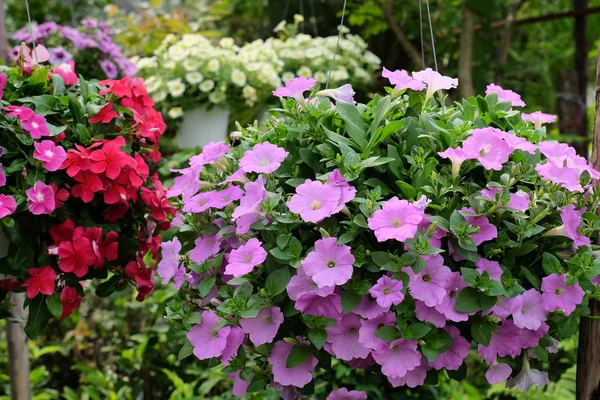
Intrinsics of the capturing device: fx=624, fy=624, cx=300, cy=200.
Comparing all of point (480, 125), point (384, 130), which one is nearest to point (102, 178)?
point (384, 130)

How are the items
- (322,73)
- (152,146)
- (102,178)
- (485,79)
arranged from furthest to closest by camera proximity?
1. (485,79)
2. (322,73)
3. (152,146)
4. (102,178)

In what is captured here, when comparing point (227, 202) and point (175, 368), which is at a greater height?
point (227, 202)

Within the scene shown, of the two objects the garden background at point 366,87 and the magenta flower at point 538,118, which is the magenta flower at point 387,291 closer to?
the magenta flower at point 538,118

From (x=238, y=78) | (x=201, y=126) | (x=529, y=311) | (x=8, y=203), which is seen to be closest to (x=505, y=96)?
(x=529, y=311)

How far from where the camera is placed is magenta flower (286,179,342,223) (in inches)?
31.1

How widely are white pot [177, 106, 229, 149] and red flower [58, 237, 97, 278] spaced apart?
139cm

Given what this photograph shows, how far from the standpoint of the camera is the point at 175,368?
7.63 ft

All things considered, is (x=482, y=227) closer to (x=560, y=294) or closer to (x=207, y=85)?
(x=560, y=294)

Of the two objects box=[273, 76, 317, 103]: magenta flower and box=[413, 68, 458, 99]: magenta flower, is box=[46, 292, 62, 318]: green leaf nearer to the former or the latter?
box=[273, 76, 317, 103]: magenta flower

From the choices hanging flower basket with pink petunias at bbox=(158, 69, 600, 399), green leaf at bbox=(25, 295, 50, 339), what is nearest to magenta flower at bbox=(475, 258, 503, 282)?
hanging flower basket with pink petunias at bbox=(158, 69, 600, 399)

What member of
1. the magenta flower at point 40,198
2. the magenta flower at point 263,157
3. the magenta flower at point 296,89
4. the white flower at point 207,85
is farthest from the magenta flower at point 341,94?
the white flower at point 207,85

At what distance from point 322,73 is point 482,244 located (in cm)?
180

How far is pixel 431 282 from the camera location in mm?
806

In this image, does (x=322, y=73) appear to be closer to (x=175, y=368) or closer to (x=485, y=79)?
(x=485, y=79)
